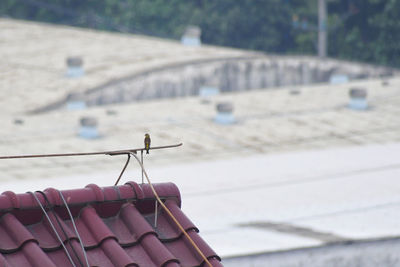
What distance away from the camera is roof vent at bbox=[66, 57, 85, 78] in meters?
31.2

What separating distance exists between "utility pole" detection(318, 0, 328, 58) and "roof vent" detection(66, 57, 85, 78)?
28.3 meters

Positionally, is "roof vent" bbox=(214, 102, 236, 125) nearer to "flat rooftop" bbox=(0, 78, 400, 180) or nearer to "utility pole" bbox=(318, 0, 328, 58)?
"flat rooftop" bbox=(0, 78, 400, 180)

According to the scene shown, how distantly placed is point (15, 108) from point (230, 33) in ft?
116

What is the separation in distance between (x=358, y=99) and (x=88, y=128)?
9.42m

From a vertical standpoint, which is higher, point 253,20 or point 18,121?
point 253,20

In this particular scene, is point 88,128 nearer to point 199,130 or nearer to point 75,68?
point 199,130

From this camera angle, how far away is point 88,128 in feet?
75.0

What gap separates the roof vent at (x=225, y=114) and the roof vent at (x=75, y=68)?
324 inches

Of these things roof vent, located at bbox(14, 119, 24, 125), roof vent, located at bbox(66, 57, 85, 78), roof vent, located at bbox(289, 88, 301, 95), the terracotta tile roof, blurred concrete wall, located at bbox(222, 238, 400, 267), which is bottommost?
blurred concrete wall, located at bbox(222, 238, 400, 267)

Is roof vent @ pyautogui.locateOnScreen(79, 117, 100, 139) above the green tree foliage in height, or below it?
below

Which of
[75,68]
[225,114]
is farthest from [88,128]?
[75,68]

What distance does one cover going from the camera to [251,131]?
24.6 metres

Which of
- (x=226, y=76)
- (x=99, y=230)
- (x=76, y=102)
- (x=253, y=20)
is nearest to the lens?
(x=99, y=230)

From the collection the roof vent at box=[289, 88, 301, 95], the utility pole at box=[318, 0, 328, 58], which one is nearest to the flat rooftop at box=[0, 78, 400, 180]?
the roof vent at box=[289, 88, 301, 95]
